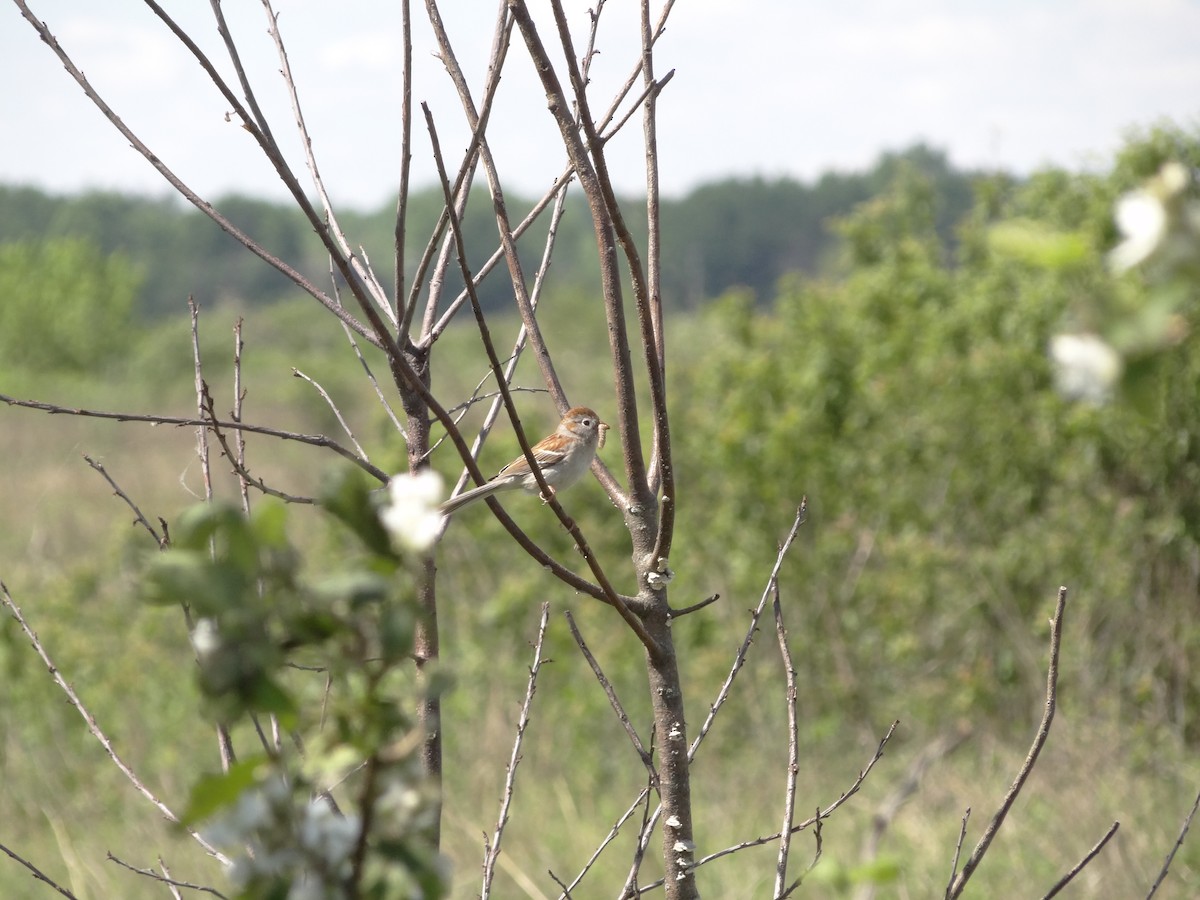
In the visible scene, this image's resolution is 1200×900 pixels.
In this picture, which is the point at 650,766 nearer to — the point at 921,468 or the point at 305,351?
the point at 921,468

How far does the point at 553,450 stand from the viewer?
4645mm

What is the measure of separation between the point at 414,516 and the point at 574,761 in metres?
7.43

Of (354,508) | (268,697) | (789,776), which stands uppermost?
(354,508)

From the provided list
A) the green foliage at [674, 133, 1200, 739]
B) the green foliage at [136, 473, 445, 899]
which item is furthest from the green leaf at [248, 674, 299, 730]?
the green foliage at [674, 133, 1200, 739]

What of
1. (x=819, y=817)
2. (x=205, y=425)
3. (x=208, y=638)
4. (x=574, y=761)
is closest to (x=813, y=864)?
(x=208, y=638)

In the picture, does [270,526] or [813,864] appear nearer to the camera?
[270,526]

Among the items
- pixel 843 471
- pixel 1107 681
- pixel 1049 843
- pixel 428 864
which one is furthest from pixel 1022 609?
pixel 428 864

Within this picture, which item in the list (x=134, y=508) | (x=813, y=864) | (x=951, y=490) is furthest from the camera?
(x=951, y=490)

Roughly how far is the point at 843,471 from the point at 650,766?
754cm

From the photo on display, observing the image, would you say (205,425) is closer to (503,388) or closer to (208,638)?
(503,388)

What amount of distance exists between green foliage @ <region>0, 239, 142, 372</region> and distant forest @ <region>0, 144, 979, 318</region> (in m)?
5.03

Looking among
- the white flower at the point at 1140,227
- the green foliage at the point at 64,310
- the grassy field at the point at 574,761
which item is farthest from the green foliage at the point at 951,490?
the green foliage at the point at 64,310

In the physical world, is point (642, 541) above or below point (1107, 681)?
above

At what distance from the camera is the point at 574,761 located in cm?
790
